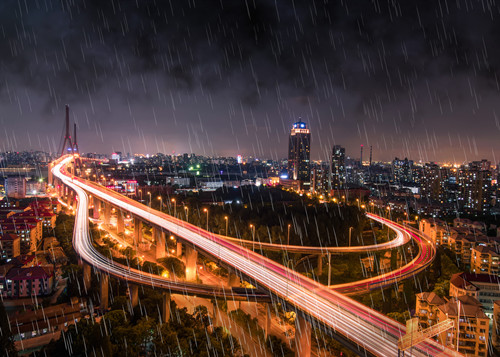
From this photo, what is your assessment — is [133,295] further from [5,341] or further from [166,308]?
[5,341]

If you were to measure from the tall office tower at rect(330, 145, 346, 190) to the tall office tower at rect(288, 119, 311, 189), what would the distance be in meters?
8.96

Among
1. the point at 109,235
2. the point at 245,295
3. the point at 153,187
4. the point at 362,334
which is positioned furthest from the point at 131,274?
the point at 153,187

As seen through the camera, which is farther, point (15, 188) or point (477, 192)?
point (15, 188)

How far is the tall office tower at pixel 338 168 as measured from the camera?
50562 mm

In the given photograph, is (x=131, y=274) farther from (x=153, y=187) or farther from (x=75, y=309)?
(x=153, y=187)

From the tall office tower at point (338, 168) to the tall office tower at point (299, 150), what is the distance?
8.96 meters

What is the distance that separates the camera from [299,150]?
68.6m

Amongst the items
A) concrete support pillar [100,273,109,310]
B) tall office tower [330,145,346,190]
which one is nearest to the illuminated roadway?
concrete support pillar [100,273,109,310]

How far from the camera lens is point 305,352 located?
7105 mm

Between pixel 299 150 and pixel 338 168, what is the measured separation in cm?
1510

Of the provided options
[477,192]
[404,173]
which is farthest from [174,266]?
[404,173]

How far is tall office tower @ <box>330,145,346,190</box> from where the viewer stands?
1991 inches

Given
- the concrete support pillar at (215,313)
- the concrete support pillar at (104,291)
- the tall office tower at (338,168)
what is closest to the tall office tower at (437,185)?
the tall office tower at (338,168)

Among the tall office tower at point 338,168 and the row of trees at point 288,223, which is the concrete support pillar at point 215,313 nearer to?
the row of trees at point 288,223
